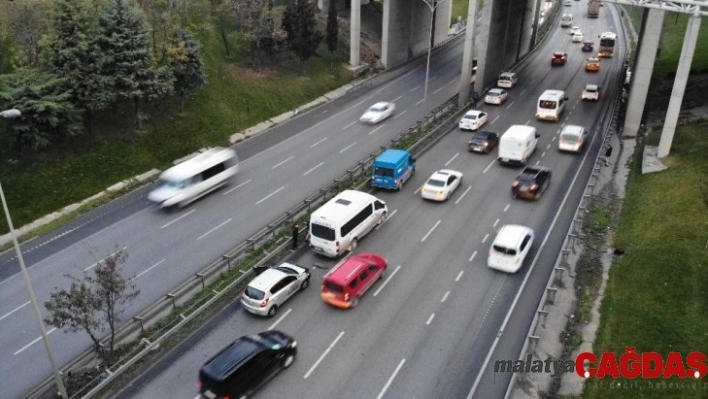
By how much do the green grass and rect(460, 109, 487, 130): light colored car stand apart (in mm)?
13987

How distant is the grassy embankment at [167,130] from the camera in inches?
1339

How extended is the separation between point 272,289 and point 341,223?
5507mm

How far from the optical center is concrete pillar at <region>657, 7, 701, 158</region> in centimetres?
3394

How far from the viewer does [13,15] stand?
39031mm

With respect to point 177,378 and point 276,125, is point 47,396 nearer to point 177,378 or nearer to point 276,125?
point 177,378

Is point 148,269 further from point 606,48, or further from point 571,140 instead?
point 606,48

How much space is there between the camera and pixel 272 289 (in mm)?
22922

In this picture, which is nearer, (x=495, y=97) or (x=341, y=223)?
(x=341, y=223)

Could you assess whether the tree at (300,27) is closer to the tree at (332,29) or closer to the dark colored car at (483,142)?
Result: the tree at (332,29)

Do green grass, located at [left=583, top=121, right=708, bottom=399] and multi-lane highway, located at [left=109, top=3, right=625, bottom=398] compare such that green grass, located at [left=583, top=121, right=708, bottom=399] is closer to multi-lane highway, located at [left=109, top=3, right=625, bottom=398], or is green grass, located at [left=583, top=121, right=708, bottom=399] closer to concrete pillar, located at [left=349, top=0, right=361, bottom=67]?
multi-lane highway, located at [left=109, top=3, right=625, bottom=398]

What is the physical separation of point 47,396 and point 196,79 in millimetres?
30343

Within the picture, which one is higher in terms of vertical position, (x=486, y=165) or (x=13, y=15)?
(x=13, y=15)

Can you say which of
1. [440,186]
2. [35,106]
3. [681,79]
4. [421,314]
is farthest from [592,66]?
[35,106]

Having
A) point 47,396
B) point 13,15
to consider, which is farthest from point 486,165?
point 13,15
